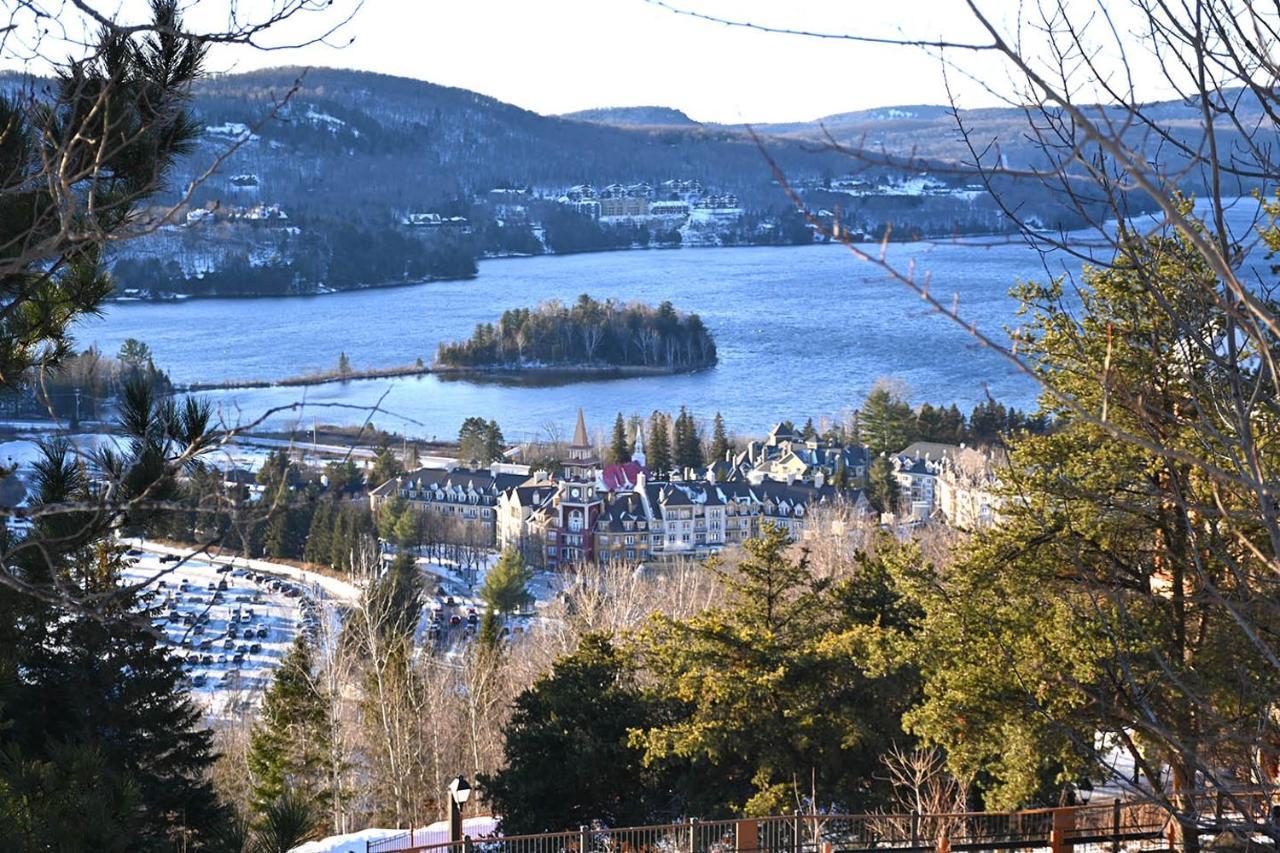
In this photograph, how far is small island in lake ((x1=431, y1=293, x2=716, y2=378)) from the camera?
65.0 meters

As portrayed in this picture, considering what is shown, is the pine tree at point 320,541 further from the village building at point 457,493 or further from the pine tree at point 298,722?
the pine tree at point 298,722

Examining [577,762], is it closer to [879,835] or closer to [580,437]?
[879,835]

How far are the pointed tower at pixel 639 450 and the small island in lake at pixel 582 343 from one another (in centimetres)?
1871

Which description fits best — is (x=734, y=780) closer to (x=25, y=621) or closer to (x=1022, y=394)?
(x=25, y=621)

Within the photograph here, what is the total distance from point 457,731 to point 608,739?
611cm

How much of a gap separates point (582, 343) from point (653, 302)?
36.3 ft

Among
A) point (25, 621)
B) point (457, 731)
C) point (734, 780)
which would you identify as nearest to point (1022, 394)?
point (457, 731)

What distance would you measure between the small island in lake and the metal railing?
188 feet

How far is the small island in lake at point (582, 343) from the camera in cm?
6500

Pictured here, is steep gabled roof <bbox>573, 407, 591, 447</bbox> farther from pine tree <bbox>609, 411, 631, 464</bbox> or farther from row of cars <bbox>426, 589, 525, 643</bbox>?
row of cars <bbox>426, 589, 525, 643</bbox>

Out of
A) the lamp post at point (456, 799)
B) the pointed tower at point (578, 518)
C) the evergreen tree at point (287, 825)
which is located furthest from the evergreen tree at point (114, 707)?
the pointed tower at point (578, 518)

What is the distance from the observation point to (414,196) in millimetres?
113812

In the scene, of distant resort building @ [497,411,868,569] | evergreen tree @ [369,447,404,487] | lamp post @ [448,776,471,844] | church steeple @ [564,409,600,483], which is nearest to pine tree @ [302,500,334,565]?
distant resort building @ [497,411,868,569]

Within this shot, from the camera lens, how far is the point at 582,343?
6731 centimetres
